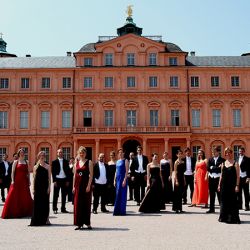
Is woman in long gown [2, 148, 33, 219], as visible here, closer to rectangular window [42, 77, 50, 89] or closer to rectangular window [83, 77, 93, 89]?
rectangular window [83, 77, 93, 89]

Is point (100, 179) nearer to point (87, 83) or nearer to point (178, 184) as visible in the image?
point (178, 184)

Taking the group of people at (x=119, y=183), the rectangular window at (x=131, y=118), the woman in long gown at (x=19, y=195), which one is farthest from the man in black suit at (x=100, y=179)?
the rectangular window at (x=131, y=118)

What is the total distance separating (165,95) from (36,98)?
13.2m

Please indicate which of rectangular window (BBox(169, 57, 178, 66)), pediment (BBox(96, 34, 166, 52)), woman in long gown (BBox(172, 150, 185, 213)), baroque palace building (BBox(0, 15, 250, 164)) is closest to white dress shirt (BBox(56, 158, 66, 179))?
woman in long gown (BBox(172, 150, 185, 213))

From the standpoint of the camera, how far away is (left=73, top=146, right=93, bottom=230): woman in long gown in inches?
335

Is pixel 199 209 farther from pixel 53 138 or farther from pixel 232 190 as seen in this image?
pixel 53 138

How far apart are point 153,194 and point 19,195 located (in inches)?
145

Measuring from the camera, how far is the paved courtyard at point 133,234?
271 inches

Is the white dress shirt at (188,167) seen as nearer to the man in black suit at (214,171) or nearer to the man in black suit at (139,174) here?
the man in black suit at (139,174)

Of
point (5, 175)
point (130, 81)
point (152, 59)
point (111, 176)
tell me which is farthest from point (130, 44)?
point (111, 176)

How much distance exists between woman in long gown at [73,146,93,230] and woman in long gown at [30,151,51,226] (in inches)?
35.5

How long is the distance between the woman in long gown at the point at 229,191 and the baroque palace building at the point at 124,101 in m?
30.1

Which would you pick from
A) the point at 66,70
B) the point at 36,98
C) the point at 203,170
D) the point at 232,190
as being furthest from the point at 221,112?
the point at 232,190

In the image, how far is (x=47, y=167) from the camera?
30.8 feet
